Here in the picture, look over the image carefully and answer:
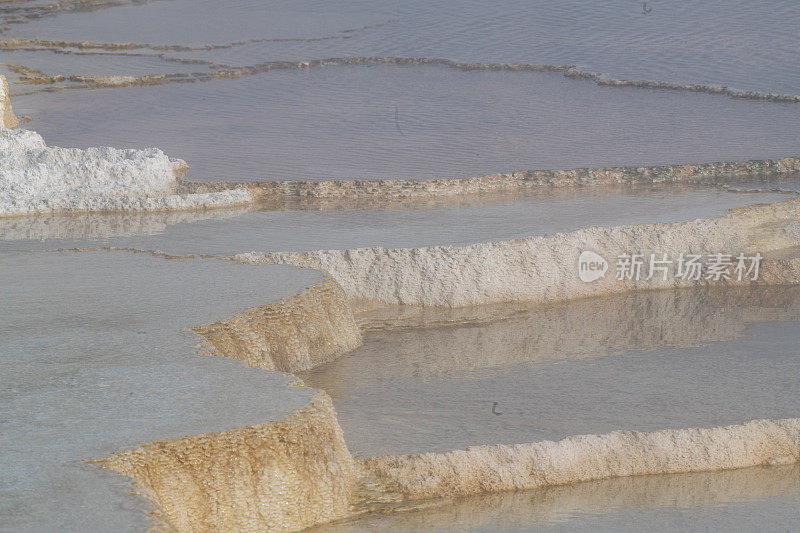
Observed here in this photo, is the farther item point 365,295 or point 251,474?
point 365,295

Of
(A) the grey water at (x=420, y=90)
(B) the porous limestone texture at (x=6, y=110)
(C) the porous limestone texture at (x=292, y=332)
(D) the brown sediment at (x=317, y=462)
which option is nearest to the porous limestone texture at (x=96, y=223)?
(A) the grey water at (x=420, y=90)

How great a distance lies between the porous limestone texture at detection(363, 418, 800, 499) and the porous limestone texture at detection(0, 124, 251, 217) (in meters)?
4.63

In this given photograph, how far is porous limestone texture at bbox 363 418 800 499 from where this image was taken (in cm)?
458

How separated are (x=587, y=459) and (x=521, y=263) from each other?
98.5 inches

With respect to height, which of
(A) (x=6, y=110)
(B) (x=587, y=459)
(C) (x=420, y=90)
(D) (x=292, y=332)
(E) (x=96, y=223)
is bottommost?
(B) (x=587, y=459)

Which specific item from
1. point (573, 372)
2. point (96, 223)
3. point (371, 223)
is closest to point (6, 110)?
point (96, 223)

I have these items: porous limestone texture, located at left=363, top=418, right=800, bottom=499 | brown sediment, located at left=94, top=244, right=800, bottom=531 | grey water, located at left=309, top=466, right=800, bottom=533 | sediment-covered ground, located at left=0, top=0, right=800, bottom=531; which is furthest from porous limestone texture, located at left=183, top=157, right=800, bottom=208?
grey water, located at left=309, top=466, right=800, bottom=533

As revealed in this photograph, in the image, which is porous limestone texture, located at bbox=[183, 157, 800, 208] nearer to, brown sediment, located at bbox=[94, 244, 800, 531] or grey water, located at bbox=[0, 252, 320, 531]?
grey water, located at bbox=[0, 252, 320, 531]

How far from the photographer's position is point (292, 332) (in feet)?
18.6

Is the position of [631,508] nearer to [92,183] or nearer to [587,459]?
[587,459]

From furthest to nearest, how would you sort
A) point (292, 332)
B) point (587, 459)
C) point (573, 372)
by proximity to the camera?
point (573, 372), point (292, 332), point (587, 459)

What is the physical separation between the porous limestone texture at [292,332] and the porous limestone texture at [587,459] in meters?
1.03

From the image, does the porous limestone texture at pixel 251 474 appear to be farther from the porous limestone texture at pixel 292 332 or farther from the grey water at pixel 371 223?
the grey water at pixel 371 223

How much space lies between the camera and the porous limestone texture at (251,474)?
3.80 metres
